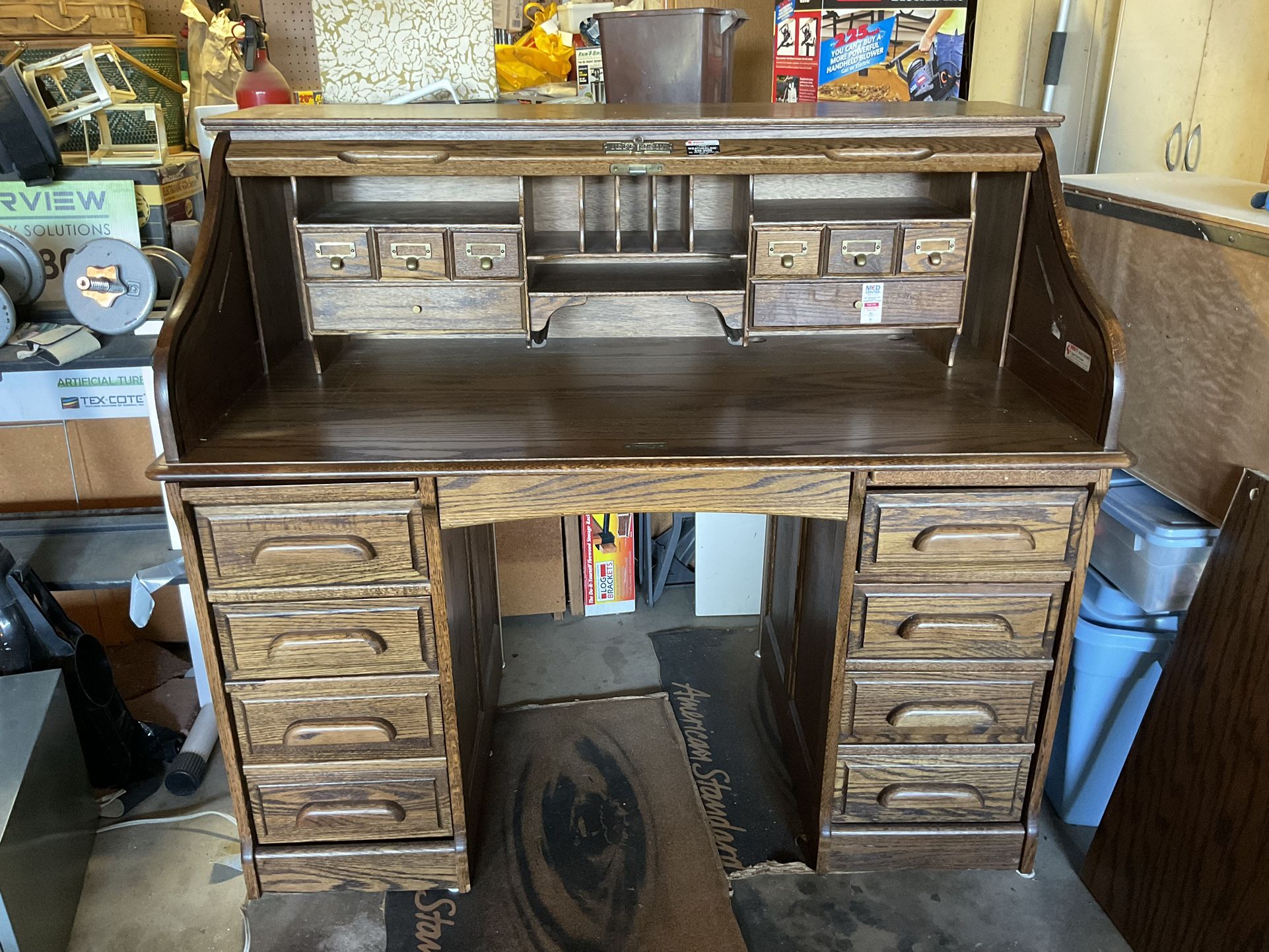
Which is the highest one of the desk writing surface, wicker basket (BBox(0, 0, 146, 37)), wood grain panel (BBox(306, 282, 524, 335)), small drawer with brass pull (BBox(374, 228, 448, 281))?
wicker basket (BBox(0, 0, 146, 37))

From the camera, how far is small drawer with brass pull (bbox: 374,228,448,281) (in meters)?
1.63

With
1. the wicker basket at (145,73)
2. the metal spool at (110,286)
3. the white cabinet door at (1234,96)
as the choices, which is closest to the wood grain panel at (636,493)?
the metal spool at (110,286)

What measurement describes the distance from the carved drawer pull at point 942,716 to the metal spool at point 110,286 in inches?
70.2

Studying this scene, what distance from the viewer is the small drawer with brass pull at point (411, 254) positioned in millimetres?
1630

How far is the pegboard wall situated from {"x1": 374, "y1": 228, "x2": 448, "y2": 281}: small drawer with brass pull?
241 centimetres

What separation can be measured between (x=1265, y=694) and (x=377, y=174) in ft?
5.31

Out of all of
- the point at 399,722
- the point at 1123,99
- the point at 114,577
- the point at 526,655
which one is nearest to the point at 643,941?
the point at 399,722

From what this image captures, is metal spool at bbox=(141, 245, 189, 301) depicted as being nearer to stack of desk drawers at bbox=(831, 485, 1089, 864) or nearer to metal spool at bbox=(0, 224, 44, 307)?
metal spool at bbox=(0, 224, 44, 307)

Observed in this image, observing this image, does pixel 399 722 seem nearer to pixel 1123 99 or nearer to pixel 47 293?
pixel 47 293

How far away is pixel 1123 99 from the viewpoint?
2.33m

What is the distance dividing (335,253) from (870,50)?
1.57 metres

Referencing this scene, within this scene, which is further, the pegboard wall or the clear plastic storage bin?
the pegboard wall

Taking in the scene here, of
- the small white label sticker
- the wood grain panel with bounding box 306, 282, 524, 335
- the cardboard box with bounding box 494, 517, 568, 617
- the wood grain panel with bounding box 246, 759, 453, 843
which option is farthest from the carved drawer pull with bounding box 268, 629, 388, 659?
the small white label sticker

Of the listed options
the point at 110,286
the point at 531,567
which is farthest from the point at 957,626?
the point at 110,286
